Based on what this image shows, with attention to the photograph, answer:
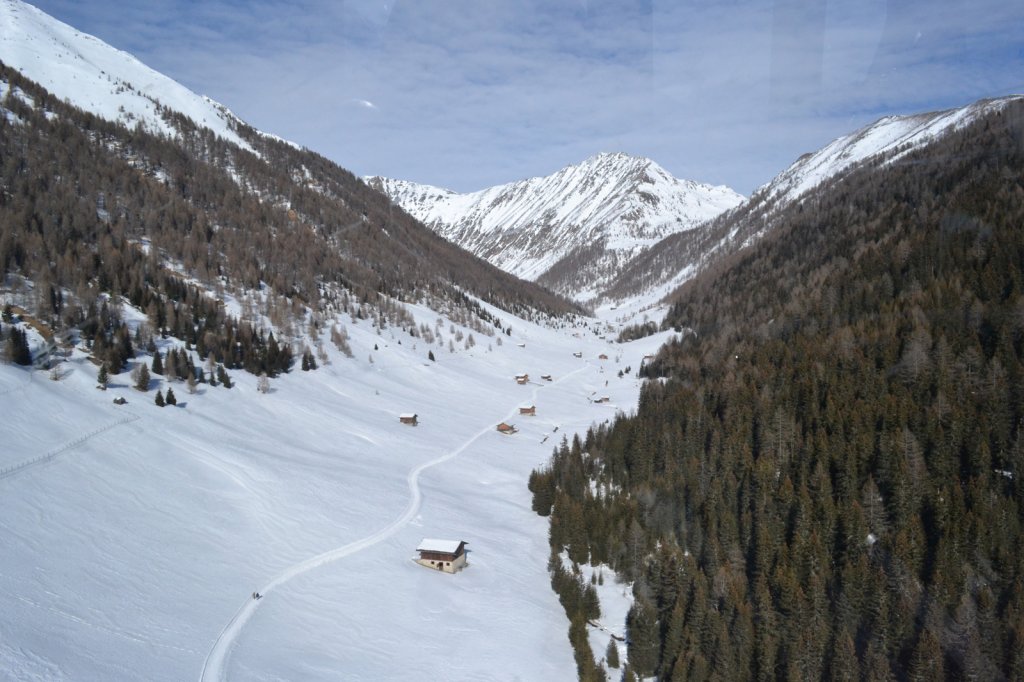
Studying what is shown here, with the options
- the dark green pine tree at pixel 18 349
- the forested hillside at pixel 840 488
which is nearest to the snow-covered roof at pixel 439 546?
the forested hillside at pixel 840 488

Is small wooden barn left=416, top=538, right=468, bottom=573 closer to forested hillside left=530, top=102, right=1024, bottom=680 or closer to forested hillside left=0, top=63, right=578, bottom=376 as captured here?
forested hillside left=530, top=102, right=1024, bottom=680

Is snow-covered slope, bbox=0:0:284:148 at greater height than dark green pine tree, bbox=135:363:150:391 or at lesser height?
greater

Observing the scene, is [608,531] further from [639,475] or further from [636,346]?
[636,346]

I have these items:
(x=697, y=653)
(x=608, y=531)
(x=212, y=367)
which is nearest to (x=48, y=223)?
(x=212, y=367)

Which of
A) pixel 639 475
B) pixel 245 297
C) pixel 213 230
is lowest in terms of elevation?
pixel 639 475

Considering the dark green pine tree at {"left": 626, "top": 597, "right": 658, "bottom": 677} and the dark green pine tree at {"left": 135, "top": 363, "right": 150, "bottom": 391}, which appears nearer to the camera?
the dark green pine tree at {"left": 626, "top": 597, "right": 658, "bottom": 677}

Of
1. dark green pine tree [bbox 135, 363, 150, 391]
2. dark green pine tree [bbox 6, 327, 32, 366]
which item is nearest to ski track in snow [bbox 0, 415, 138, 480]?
dark green pine tree [bbox 135, 363, 150, 391]
